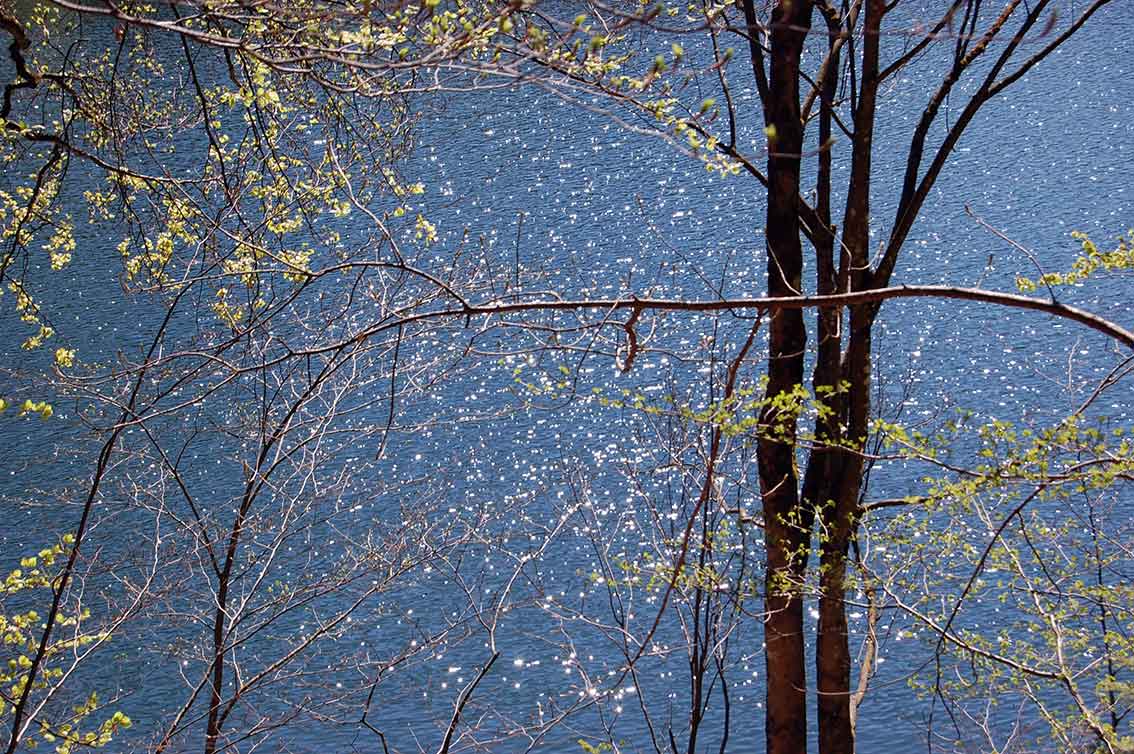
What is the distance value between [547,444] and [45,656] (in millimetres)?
6705

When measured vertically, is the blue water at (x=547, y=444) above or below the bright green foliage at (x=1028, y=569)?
above

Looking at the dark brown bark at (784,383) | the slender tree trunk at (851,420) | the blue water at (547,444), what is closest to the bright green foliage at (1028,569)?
the slender tree trunk at (851,420)

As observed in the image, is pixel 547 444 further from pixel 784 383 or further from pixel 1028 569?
pixel 784 383

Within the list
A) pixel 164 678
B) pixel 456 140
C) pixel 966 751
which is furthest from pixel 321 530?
pixel 456 140

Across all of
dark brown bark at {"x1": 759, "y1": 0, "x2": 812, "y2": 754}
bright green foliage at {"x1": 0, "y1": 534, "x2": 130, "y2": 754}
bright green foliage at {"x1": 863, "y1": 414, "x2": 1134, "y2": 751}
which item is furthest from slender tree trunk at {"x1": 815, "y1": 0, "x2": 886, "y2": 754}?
bright green foliage at {"x1": 0, "y1": 534, "x2": 130, "y2": 754}

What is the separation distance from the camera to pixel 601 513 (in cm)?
979

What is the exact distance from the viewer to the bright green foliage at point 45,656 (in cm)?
444

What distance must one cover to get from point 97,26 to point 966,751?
17180mm

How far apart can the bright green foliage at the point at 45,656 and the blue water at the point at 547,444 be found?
1.76 feet

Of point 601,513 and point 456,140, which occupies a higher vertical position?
point 456,140

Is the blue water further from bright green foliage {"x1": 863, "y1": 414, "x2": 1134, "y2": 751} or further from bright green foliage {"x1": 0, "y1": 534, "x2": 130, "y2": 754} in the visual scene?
bright green foliage {"x1": 863, "y1": 414, "x2": 1134, "y2": 751}

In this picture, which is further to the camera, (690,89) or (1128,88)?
(1128,88)

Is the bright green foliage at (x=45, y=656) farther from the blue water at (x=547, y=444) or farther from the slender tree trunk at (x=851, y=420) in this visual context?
the slender tree trunk at (x=851, y=420)

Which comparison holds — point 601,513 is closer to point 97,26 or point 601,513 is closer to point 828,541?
point 828,541
